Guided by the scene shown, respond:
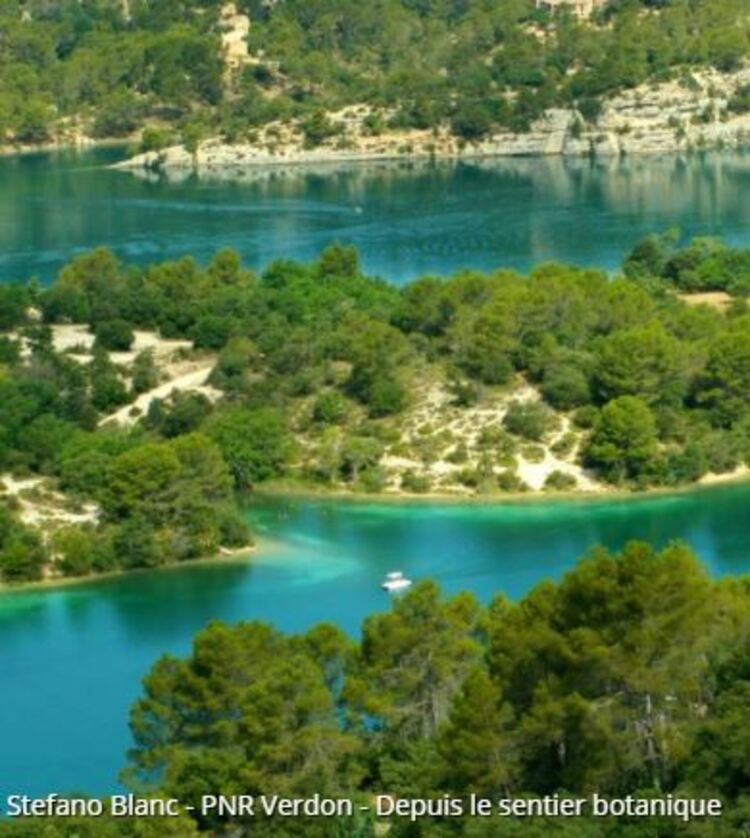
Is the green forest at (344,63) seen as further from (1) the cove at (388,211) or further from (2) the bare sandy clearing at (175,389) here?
(2) the bare sandy clearing at (175,389)

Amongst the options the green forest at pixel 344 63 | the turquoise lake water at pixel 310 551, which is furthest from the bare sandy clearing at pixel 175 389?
the green forest at pixel 344 63

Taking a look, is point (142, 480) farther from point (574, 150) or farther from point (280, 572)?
point (574, 150)

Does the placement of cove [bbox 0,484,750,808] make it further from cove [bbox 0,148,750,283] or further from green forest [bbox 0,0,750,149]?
green forest [bbox 0,0,750,149]

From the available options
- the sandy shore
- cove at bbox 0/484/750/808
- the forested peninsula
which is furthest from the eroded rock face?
the sandy shore

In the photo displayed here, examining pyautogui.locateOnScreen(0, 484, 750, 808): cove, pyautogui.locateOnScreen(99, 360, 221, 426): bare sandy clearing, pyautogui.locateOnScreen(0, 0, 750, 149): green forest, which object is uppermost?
pyautogui.locateOnScreen(0, 0, 750, 149): green forest

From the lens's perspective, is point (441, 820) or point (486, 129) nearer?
point (441, 820)

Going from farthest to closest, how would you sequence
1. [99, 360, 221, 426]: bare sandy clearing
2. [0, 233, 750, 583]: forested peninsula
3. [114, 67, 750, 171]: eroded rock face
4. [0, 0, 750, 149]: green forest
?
[0, 0, 750, 149]: green forest, [114, 67, 750, 171]: eroded rock face, [99, 360, 221, 426]: bare sandy clearing, [0, 233, 750, 583]: forested peninsula

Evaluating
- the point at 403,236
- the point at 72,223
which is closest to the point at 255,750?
the point at 403,236

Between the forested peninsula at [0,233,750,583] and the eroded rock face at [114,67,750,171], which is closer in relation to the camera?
the forested peninsula at [0,233,750,583]
